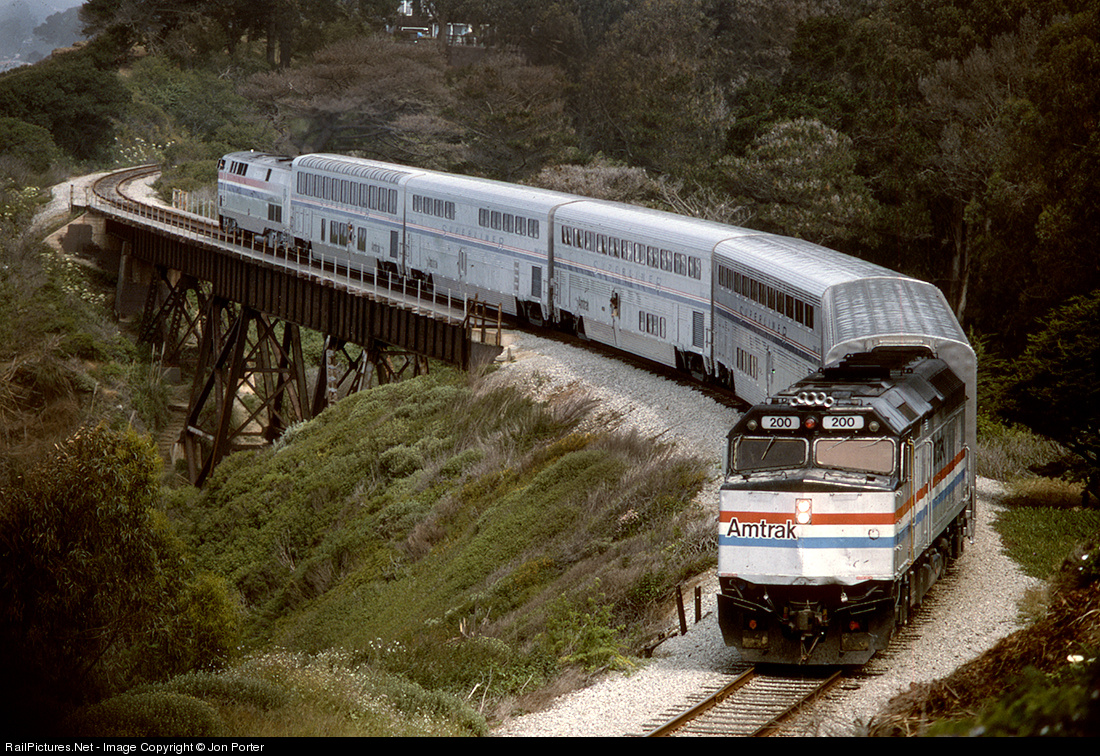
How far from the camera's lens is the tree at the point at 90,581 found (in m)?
19.5

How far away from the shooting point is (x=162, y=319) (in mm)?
56156

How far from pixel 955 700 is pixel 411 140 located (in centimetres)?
6237

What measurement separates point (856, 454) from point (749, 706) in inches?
119

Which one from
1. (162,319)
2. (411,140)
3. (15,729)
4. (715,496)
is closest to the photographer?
(15,729)

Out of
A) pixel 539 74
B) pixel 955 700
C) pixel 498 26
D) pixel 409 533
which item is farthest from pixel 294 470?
pixel 498 26

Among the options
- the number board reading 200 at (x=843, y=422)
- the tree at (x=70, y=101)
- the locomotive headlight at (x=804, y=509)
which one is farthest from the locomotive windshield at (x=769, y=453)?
the tree at (x=70, y=101)

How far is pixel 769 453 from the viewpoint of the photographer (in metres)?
14.2

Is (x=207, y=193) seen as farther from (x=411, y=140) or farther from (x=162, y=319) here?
(x=162, y=319)

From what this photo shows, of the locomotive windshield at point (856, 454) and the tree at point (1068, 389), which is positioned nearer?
the locomotive windshield at point (856, 454)

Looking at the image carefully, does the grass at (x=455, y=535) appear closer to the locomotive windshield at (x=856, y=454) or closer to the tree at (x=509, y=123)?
the locomotive windshield at (x=856, y=454)

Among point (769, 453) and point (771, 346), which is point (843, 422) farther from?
point (771, 346)

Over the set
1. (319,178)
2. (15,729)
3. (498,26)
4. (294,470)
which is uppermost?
(498,26)

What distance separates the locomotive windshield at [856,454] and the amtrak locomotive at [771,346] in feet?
0.05

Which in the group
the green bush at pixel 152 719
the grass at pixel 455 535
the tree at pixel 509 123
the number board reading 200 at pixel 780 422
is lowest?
the grass at pixel 455 535
